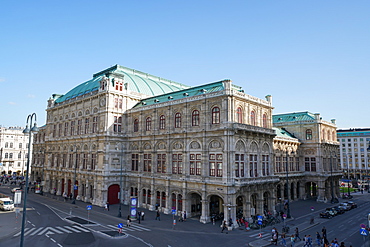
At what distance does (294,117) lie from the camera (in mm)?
68938

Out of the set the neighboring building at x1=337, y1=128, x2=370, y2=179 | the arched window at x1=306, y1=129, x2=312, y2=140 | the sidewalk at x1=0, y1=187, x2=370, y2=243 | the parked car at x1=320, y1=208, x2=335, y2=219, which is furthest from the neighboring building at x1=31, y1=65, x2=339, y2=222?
the neighboring building at x1=337, y1=128, x2=370, y2=179

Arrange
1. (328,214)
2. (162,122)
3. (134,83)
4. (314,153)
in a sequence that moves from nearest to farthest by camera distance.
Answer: (328,214) → (162,122) → (134,83) → (314,153)

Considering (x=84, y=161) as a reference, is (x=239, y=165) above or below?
above

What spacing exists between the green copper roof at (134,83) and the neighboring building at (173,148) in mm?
322

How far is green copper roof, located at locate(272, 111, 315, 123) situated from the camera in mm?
66688

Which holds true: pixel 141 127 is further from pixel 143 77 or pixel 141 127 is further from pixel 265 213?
pixel 265 213

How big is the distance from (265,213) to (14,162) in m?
→ 104

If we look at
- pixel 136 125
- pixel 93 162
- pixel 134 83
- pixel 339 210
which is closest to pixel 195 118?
pixel 136 125

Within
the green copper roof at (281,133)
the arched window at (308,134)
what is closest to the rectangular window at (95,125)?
the green copper roof at (281,133)

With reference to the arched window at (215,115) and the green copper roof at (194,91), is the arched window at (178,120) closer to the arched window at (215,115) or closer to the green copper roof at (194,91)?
the green copper roof at (194,91)

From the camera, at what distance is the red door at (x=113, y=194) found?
169ft

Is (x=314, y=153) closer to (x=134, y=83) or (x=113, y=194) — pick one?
(x=134, y=83)

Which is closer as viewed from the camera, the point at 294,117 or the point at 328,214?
the point at 328,214

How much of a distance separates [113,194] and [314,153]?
47.0 meters
